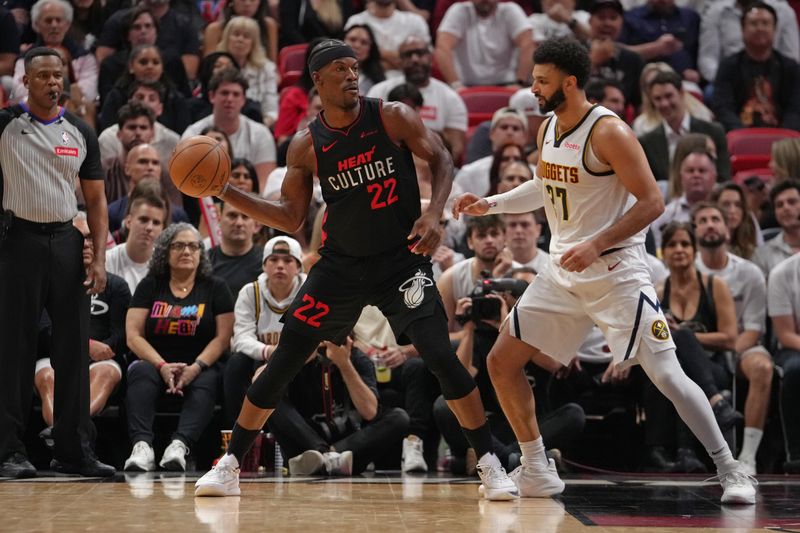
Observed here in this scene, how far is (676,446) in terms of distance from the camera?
7.69 meters

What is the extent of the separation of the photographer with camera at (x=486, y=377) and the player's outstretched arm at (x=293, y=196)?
1912mm

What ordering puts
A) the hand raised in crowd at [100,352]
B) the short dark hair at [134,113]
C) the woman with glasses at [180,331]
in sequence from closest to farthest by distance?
1. the woman with glasses at [180,331]
2. the hand raised in crowd at [100,352]
3. the short dark hair at [134,113]

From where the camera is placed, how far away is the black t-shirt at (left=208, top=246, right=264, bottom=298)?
8461 mm

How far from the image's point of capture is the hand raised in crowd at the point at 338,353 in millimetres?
7359

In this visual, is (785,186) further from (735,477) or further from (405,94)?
(735,477)

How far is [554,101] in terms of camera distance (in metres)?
5.49

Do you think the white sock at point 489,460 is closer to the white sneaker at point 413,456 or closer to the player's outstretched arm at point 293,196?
the player's outstretched arm at point 293,196

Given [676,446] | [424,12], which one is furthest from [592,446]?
[424,12]

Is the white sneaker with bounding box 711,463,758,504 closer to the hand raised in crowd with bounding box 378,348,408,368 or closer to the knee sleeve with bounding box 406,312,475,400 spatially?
the knee sleeve with bounding box 406,312,475,400

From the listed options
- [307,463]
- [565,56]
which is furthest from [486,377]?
[565,56]

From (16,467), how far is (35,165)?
170 cm

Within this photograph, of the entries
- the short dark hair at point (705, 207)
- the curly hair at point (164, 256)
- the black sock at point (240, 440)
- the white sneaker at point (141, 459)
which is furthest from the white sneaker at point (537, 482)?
the short dark hair at point (705, 207)

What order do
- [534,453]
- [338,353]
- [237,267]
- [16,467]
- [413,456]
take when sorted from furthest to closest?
[237,267] → [413,456] → [338,353] → [16,467] → [534,453]

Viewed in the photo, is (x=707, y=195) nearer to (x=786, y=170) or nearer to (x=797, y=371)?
(x=786, y=170)
